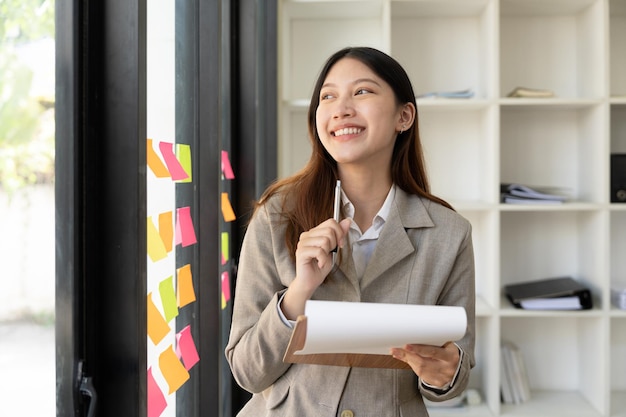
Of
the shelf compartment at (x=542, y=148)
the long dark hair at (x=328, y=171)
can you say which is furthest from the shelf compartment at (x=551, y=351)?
the long dark hair at (x=328, y=171)

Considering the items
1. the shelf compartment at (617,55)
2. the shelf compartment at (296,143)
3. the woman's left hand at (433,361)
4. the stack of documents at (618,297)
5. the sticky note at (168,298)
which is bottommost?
the stack of documents at (618,297)

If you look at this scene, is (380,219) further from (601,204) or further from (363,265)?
(601,204)

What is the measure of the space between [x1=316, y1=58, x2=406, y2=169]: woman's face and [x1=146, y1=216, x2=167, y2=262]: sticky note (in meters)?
0.37

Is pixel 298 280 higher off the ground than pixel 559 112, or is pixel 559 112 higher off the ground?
pixel 559 112

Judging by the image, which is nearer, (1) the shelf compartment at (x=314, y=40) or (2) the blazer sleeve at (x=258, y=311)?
(2) the blazer sleeve at (x=258, y=311)

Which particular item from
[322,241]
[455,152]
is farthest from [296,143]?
[322,241]

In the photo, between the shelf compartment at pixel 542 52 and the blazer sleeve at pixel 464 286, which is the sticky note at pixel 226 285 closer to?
the blazer sleeve at pixel 464 286

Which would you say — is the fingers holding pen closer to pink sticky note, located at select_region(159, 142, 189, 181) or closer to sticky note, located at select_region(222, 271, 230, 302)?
pink sticky note, located at select_region(159, 142, 189, 181)

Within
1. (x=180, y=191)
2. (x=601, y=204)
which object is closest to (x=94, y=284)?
(x=180, y=191)

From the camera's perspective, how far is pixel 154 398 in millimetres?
1336

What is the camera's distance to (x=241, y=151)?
2277 mm

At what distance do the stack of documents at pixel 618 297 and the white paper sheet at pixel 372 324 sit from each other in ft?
→ 7.22

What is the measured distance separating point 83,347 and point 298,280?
1.13 ft

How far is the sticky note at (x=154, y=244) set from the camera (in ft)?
4.32
